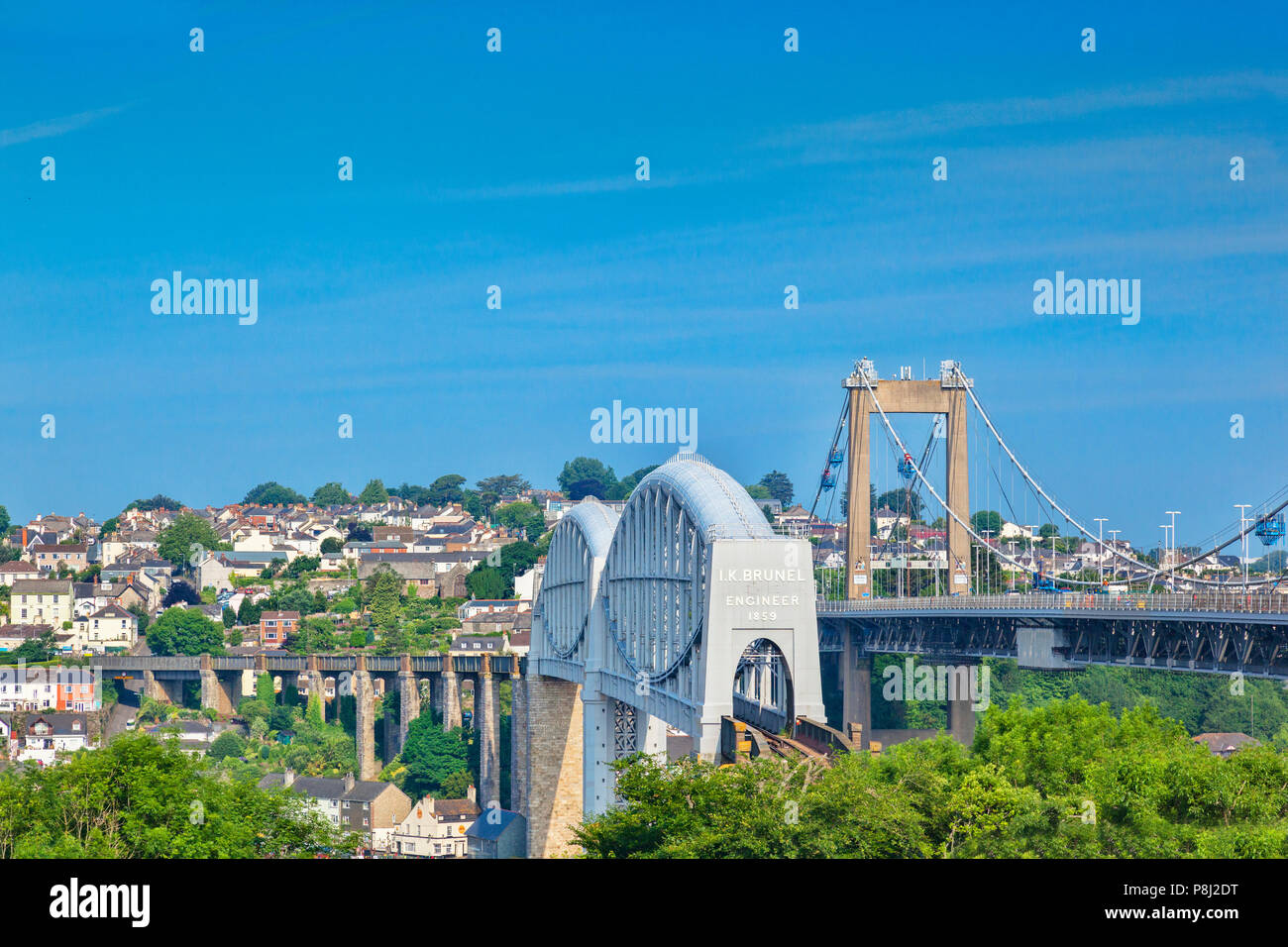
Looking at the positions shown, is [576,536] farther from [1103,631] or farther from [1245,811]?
[1245,811]

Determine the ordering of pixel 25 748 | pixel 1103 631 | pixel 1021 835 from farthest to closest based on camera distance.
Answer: pixel 25 748, pixel 1103 631, pixel 1021 835

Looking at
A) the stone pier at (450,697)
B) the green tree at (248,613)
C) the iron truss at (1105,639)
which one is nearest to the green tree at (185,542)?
the green tree at (248,613)

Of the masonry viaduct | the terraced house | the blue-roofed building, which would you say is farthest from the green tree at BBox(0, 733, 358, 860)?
the terraced house

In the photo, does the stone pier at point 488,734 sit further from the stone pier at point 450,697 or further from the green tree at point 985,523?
the green tree at point 985,523

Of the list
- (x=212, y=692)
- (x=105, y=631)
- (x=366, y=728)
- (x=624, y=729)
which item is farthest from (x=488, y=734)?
(x=105, y=631)
